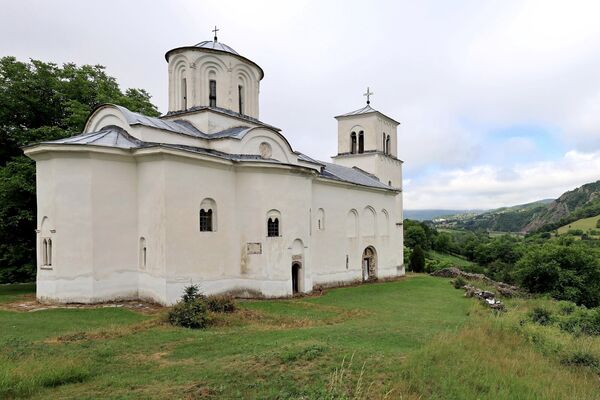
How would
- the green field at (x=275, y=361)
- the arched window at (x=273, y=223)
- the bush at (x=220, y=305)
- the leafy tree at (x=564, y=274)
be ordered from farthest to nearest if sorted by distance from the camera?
1. the leafy tree at (x=564, y=274)
2. the arched window at (x=273, y=223)
3. the bush at (x=220, y=305)
4. the green field at (x=275, y=361)

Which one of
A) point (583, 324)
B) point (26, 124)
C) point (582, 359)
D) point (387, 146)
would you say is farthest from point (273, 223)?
point (387, 146)

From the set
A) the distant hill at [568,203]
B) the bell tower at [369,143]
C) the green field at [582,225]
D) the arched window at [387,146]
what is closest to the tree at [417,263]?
the bell tower at [369,143]

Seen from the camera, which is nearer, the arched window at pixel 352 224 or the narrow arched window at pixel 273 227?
the narrow arched window at pixel 273 227

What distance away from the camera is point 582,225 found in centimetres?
9081

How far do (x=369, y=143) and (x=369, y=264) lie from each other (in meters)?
10.0

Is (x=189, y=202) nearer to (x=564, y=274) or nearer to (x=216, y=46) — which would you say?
(x=216, y=46)

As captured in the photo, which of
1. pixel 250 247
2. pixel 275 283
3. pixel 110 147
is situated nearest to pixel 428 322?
pixel 275 283

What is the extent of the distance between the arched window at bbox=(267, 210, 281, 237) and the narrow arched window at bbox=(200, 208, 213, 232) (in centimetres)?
264

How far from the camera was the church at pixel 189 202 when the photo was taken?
1441cm

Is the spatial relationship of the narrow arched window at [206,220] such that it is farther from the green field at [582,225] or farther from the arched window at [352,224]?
the green field at [582,225]

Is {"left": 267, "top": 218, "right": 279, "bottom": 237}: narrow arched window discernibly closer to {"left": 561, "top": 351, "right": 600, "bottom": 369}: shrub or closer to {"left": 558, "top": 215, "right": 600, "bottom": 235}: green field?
{"left": 561, "top": 351, "right": 600, "bottom": 369}: shrub

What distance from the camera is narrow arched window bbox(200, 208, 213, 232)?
637 inches

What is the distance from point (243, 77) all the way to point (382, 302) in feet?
45.4

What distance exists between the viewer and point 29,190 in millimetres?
16797
